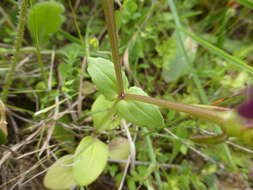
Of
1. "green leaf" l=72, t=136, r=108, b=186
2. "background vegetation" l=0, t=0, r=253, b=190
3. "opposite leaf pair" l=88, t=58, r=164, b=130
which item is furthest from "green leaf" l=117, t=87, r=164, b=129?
"green leaf" l=72, t=136, r=108, b=186

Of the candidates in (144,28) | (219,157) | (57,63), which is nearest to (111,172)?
(219,157)

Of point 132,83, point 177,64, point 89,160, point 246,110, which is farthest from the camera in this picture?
point 177,64

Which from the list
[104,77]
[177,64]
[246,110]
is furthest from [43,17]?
[177,64]

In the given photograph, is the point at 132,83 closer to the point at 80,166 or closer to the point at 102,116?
the point at 102,116

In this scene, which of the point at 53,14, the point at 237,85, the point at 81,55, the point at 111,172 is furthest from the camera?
the point at 237,85

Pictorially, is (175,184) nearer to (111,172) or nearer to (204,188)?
(204,188)
